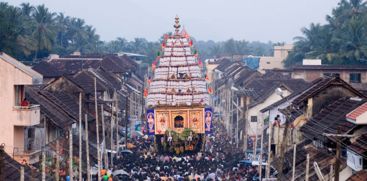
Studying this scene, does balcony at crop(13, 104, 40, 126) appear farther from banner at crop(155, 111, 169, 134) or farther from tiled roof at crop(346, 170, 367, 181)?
banner at crop(155, 111, 169, 134)

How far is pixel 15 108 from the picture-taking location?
1543 inches

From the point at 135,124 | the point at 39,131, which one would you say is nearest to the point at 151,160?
the point at 39,131

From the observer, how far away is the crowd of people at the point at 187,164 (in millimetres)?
52375

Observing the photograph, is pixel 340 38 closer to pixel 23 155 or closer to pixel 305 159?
pixel 305 159

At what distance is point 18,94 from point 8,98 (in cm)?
90

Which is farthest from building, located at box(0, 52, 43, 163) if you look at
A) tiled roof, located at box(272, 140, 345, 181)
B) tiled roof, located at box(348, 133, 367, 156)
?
tiled roof, located at box(348, 133, 367, 156)

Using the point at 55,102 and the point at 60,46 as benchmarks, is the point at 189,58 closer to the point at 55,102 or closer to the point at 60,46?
the point at 55,102

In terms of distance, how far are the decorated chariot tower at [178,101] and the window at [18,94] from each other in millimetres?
29995

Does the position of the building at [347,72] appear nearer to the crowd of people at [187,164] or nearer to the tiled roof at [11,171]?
the crowd of people at [187,164]

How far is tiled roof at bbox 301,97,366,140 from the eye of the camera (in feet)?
120

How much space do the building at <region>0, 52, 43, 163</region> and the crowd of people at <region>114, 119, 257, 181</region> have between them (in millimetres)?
11839

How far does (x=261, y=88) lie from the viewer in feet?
262

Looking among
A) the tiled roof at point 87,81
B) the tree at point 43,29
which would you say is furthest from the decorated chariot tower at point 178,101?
the tree at point 43,29

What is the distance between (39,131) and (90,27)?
4818 inches
